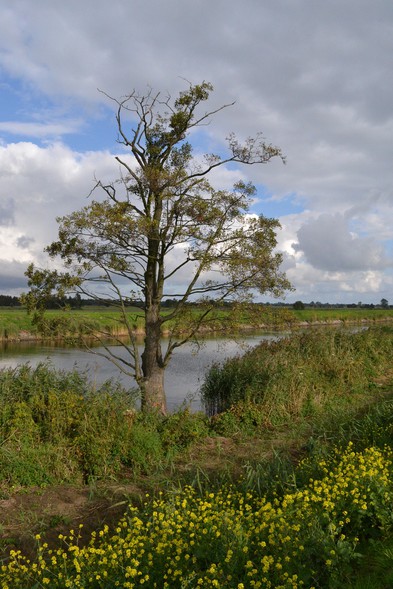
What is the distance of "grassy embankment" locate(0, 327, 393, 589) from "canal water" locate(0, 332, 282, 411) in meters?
1.45

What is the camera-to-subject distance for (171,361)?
24047mm

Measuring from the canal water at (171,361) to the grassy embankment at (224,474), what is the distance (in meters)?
1.45

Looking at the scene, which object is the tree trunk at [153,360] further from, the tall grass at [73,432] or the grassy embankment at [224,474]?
the tall grass at [73,432]

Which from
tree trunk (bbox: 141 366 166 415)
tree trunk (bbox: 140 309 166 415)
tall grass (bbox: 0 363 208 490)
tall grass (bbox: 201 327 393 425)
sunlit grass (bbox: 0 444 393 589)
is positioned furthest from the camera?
tree trunk (bbox: 140 309 166 415)

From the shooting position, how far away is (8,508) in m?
6.36

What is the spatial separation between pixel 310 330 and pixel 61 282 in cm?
1041

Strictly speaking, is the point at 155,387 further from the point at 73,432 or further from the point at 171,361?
the point at 171,361

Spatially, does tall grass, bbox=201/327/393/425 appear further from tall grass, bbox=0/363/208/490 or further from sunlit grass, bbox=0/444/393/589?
sunlit grass, bbox=0/444/393/589

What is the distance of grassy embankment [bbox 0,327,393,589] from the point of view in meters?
4.14

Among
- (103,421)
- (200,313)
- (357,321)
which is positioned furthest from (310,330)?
(357,321)

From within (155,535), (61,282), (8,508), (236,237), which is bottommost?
(8,508)

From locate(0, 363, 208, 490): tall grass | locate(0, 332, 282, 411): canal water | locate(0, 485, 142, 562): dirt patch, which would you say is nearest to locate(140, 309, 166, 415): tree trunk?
locate(0, 332, 282, 411): canal water

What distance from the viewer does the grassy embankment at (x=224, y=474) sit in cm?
414

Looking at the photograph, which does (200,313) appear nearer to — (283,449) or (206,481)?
(283,449)
